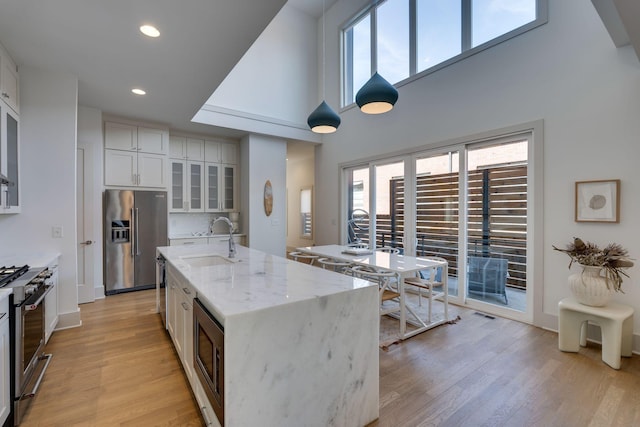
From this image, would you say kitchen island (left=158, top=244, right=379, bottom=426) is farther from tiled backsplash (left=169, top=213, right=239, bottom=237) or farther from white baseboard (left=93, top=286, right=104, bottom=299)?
tiled backsplash (left=169, top=213, right=239, bottom=237)

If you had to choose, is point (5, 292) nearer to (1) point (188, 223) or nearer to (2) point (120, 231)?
(2) point (120, 231)

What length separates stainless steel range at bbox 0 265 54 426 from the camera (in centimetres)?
174

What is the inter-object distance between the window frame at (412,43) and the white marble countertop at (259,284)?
3723 millimetres

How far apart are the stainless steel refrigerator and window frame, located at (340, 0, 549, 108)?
4.05 metres

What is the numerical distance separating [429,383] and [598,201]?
2.48 m

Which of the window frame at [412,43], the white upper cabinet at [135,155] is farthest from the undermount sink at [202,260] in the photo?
the window frame at [412,43]

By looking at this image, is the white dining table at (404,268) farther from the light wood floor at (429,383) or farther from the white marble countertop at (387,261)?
the light wood floor at (429,383)

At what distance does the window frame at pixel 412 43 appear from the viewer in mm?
3438

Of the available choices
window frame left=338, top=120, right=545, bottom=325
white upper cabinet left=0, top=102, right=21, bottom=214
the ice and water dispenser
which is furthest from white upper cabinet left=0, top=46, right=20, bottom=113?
window frame left=338, top=120, right=545, bottom=325

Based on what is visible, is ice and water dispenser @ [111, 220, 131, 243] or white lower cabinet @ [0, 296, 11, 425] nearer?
white lower cabinet @ [0, 296, 11, 425]

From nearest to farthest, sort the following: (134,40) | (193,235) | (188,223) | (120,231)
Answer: (134,40) → (120,231) → (193,235) → (188,223)

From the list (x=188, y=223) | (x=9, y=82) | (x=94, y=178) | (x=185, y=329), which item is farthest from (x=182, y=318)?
(x=188, y=223)

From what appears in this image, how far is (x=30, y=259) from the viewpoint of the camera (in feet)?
8.84

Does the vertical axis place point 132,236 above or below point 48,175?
below
